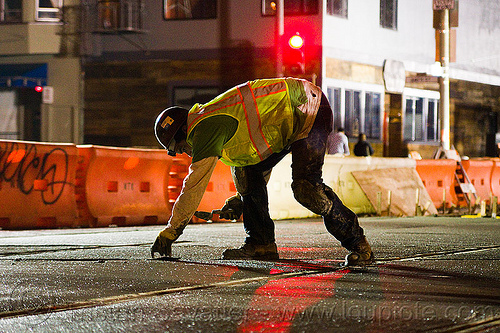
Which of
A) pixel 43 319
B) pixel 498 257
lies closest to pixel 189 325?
pixel 43 319

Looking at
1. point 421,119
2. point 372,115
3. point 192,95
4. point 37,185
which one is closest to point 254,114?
point 37,185

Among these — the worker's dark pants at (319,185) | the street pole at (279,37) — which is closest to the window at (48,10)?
the street pole at (279,37)

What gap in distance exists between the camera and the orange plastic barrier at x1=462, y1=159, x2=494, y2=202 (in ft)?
58.5

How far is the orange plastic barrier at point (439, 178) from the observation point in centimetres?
1659

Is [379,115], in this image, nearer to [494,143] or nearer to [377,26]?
[377,26]

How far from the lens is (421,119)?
28.0 meters

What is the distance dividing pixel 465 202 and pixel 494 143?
1404 centimetres

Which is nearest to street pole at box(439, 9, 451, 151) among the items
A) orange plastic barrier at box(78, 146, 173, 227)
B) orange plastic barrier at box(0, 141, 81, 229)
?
orange plastic barrier at box(78, 146, 173, 227)

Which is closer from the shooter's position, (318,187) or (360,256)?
(318,187)

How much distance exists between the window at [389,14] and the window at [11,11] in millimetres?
10656

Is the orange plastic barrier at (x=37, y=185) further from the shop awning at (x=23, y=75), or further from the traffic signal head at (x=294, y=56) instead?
the shop awning at (x=23, y=75)

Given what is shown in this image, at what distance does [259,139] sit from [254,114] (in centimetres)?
19

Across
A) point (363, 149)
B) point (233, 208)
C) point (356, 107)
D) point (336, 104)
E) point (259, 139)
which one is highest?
point (259, 139)

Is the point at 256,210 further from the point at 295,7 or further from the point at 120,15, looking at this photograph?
the point at 120,15
